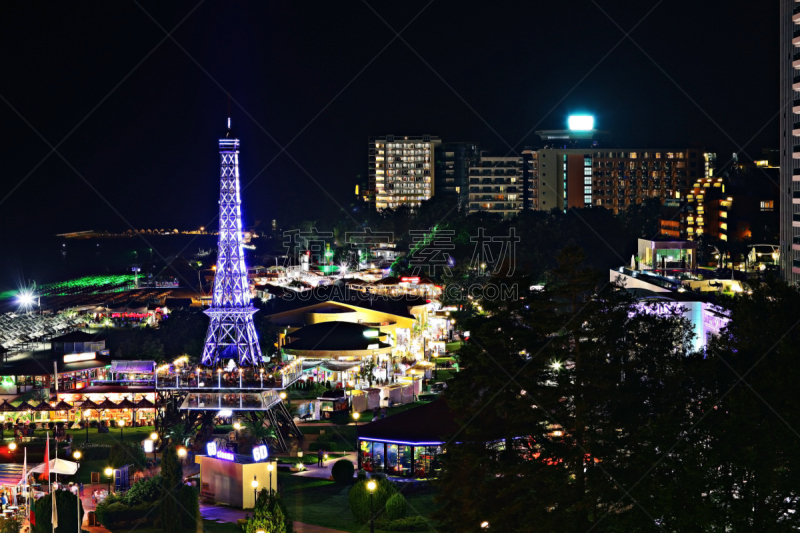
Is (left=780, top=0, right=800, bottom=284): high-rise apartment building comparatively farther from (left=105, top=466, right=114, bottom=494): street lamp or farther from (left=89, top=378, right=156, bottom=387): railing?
(left=105, top=466, right=114, bottom=494): street lamp

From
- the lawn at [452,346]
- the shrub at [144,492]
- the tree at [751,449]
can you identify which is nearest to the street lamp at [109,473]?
the shrub at [144,492]

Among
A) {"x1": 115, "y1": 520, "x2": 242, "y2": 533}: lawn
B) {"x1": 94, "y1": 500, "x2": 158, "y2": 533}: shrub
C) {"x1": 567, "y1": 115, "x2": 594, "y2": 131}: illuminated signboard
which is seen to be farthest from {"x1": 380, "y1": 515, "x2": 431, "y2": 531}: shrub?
{"x1": 567, "y1": 115, "x2": 594, "y2": 131}: illuminated signboard

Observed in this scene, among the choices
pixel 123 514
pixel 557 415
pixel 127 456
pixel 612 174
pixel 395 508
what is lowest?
pixel 123 514

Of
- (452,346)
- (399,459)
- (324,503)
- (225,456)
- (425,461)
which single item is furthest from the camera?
(452,346)

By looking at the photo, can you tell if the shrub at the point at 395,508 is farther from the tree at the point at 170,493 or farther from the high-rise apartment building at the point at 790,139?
the high-rise apartment building at the point at 790,139

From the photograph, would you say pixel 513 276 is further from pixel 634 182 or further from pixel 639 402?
pixel 634 182

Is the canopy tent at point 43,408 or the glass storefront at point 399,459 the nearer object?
the glass storefront at point 399,459

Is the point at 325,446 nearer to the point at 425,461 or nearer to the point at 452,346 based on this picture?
the point at 425,461

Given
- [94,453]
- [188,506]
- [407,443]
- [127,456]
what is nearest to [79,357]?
[94,453]
